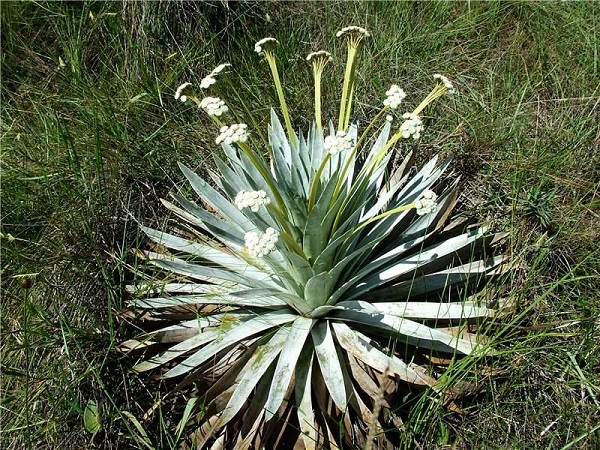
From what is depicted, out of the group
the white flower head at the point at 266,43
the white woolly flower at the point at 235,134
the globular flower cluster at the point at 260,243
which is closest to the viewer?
the globular flower cluster at the point at 260,243

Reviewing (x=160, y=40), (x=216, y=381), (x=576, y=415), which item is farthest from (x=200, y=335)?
(x=160, y=40)

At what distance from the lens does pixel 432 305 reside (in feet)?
7.48

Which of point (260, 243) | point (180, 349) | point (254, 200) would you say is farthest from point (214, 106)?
point (180, 349)

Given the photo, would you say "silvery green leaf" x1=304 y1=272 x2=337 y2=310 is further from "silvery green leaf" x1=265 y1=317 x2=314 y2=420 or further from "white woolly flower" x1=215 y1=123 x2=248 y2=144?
"white woolly flower" x1=215 y1=123 x2=248 y2=144

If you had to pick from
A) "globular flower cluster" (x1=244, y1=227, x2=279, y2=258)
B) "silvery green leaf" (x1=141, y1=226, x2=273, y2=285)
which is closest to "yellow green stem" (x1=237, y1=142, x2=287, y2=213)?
"globular flower cluster" (x1=244, y1=227, x2=279, y2=258)

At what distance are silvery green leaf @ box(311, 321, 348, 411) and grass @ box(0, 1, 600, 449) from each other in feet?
0.85

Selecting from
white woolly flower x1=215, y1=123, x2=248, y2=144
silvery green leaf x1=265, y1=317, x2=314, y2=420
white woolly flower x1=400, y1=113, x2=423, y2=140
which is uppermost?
white woolly flower x1=215, y1=123, x2=248, y2=144

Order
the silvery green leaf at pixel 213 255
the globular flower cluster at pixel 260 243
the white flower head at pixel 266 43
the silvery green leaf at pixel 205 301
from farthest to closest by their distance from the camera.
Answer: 1. the silvery green leaf at pixel 213 255
2. the silvery green leaf at pixel 205 301
3. the white flower head at pixel 266 43
4. the globular flower cluster at pixel 260 243

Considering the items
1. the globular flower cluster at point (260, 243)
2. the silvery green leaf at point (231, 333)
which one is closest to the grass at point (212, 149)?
the silvery green leaf at point (231, 333)

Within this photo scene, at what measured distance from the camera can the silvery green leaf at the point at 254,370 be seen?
2133 mm

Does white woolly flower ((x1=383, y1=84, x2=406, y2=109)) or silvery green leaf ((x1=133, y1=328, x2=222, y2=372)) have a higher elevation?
white woolly flower ((x1=383, y1=84, x2=406, y2=109))

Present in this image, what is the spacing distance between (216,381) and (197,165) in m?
1.15

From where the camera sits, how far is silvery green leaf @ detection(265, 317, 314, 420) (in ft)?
6.91

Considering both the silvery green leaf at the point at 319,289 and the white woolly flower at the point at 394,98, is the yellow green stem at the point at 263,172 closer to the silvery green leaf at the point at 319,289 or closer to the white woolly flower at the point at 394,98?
the silvery green leaf at the point at 319,289
